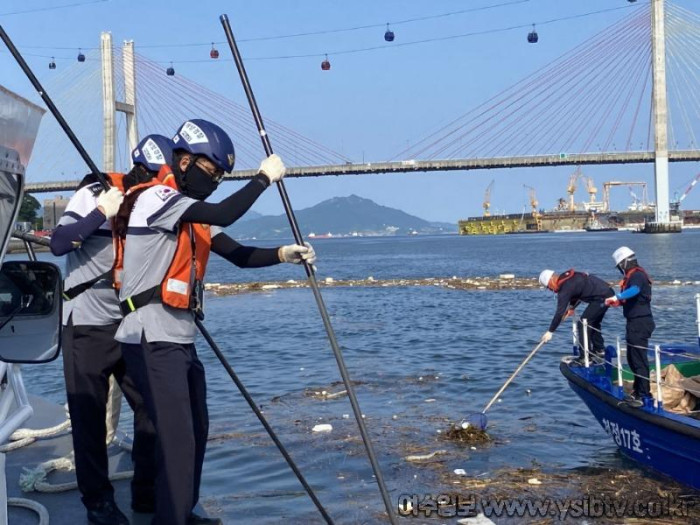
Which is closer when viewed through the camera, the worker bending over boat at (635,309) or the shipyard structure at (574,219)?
the worker bending over boat at (635,309)

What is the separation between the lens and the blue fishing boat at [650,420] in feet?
22.5

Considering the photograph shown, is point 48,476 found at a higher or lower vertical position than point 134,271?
lower

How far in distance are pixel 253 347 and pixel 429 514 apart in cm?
1154

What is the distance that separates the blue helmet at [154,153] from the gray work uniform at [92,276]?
0.30 meters

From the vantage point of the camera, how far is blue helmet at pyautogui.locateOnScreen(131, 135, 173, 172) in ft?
12.7

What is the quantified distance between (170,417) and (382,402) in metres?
8.10

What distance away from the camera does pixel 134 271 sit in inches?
133

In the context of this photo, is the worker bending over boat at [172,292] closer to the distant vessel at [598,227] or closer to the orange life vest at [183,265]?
the orange life vest at [183,265]

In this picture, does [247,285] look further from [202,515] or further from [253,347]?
[202,515]

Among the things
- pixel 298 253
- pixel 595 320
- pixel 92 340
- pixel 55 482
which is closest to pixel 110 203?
pixel 92 340

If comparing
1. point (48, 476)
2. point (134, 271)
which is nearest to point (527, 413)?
point (48, 476)

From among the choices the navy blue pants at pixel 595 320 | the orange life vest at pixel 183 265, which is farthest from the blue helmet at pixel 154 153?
the navy blue pants at pixel 595 320

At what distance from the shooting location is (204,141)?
3.44 metres

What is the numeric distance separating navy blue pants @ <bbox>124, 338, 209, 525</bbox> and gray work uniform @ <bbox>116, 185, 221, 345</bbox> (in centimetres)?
5
